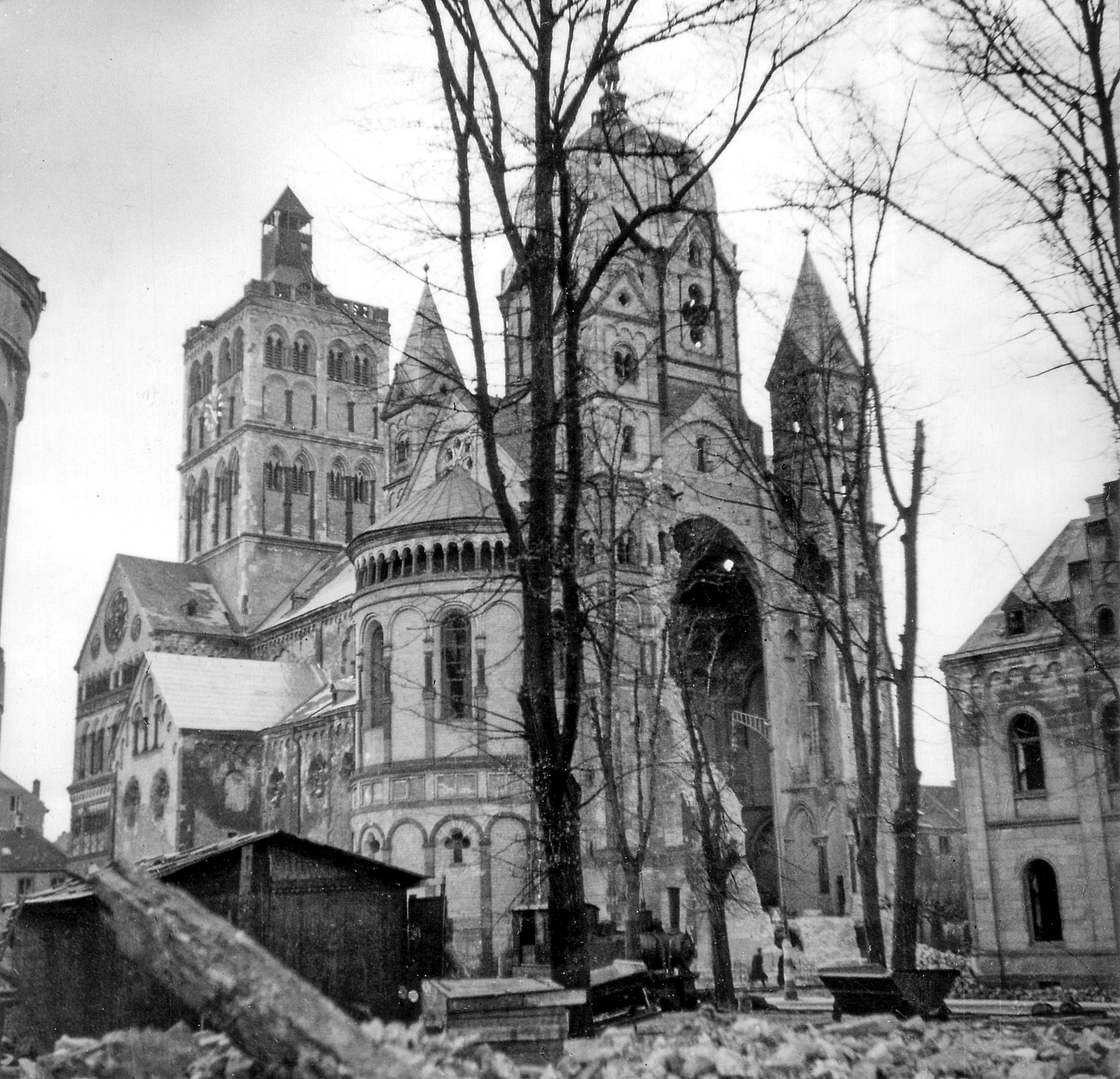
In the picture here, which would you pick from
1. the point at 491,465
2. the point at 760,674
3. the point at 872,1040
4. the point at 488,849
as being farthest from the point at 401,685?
the point at 872,1040

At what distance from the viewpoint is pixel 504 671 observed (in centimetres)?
3594

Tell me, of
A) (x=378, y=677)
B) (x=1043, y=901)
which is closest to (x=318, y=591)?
(x=378, y=677)

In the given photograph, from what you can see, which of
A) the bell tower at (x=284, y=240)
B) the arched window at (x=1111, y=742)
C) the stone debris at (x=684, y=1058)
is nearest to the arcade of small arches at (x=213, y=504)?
the bell tower at (x=284, y=240)

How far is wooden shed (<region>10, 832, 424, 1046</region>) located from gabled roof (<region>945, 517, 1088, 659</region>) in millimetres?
21261

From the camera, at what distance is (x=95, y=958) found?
13234mm

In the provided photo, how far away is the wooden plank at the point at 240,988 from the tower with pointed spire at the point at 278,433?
6141cm

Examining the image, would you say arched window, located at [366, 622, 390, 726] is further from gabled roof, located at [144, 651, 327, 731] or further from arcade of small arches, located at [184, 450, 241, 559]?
arcade of small arches, located at [184, 450, 241, 559]

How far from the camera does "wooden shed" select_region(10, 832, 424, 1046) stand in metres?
13.1

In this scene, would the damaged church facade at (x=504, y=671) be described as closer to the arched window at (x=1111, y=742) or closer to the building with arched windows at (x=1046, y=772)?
the building with arched windows at (x=1046, y=772)

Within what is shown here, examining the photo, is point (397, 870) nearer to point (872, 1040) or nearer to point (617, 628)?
point (617, 628)

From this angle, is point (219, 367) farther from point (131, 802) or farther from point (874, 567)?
point (874, 567)

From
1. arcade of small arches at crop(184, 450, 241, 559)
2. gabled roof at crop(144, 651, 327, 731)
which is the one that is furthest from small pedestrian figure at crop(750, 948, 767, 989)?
arcade of small arches at crop(184, 450, 241, 559)

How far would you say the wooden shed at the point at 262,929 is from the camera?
1314cm

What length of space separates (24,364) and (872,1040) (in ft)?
36.3
